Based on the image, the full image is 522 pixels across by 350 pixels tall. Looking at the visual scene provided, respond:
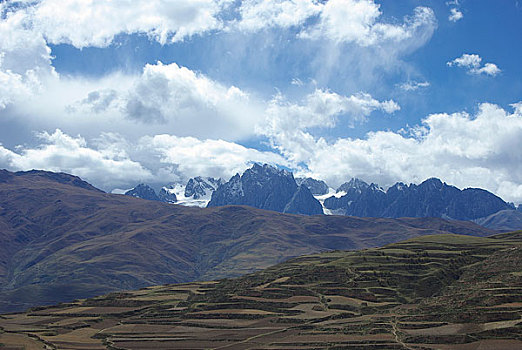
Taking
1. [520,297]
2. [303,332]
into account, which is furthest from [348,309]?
[520,297]

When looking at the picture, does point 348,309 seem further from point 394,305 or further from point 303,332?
point 303,332

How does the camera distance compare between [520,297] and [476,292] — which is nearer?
[520,297]

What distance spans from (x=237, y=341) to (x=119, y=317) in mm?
67984

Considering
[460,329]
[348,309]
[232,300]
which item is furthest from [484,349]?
[232,300]

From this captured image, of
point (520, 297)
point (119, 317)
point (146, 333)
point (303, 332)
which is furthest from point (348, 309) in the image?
point (119, 317)

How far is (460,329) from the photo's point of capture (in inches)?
5212

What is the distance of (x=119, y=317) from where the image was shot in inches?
7628

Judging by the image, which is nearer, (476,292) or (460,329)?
(460,329)

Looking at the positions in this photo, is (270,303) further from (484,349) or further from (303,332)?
(484,349)

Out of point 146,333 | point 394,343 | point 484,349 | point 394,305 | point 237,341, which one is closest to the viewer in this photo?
point 484,349

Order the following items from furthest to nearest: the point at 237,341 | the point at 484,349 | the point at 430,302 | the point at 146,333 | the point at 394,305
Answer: the point at 394,305, the point at 430,302, the point at 146,333, the point at 237,341, the point at 484,349

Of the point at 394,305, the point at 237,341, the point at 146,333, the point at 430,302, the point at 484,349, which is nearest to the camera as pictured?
the point at 484,349

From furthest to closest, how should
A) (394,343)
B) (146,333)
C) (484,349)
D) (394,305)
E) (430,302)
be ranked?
(394,305), (430,302), (146,333), (394,343), (484,349)

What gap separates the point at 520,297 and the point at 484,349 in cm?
4423
